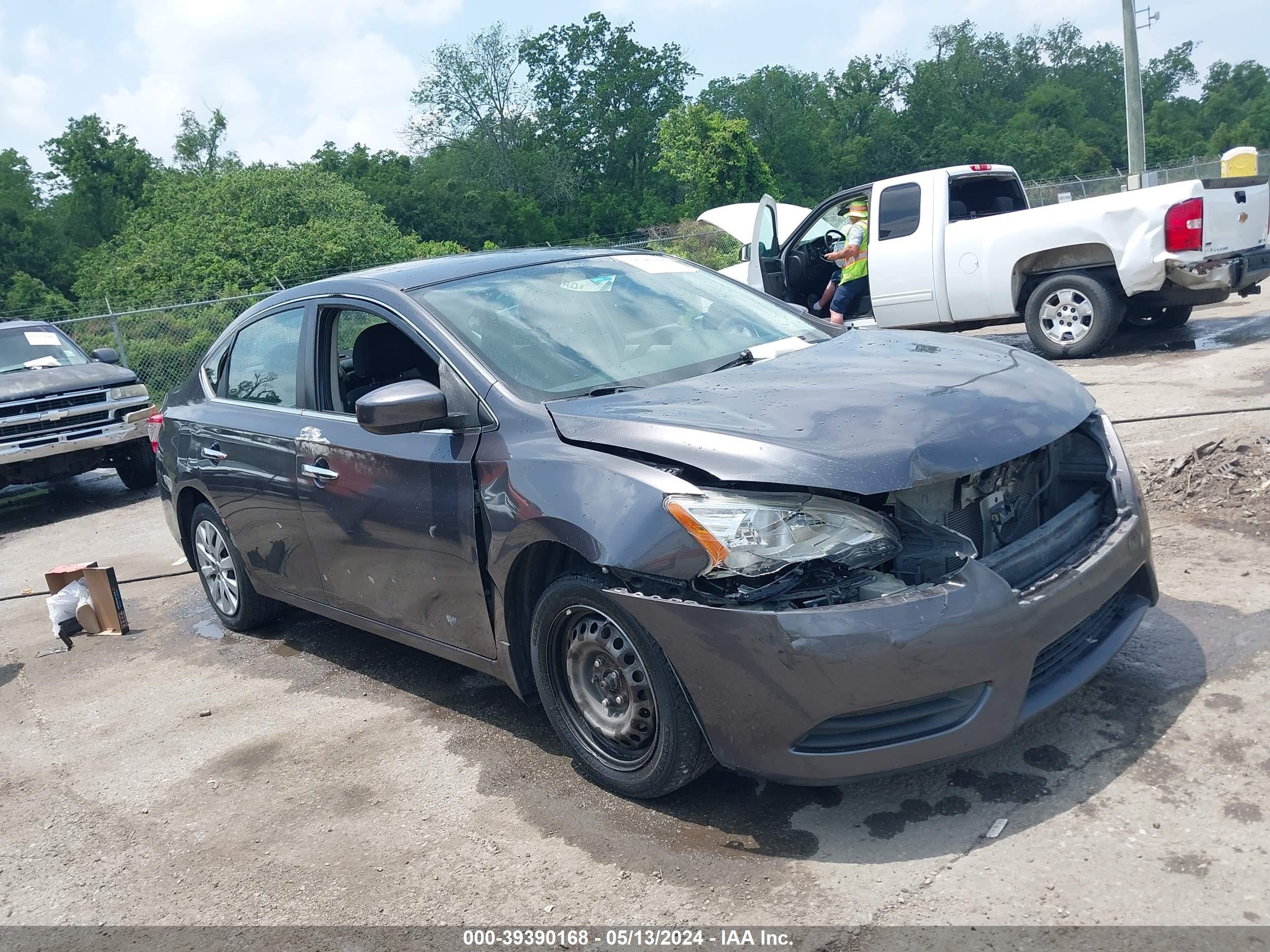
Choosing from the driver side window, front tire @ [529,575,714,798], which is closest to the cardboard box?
the driver side window

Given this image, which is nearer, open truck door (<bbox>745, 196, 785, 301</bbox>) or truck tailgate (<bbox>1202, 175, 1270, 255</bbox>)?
truck tailgate (<bbox>1202, 175, 1270, 255</bbox>)

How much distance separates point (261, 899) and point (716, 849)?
4.52ft

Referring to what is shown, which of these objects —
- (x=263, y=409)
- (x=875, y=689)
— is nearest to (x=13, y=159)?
(x=263, y=409)

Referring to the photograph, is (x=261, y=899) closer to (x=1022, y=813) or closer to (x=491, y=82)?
(x=1022, y=813)

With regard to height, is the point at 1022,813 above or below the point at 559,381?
below

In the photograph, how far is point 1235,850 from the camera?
9.23ft

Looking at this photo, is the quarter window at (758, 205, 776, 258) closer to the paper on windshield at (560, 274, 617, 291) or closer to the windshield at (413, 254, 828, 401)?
the windshield at (413, 254, 828, 401)

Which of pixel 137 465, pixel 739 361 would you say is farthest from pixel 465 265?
pixel 137 465

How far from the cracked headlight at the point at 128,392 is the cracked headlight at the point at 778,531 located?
9.42m

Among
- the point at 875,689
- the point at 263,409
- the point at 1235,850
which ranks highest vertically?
the point at 263,409

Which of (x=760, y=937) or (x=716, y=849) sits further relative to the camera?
(x=716, y=849)

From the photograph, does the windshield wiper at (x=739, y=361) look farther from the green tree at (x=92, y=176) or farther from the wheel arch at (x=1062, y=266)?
the green tree at (x=92, y=176)

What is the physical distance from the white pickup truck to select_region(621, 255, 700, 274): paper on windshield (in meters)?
6.13

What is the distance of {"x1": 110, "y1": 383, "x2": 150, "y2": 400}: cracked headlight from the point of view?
1088 cm
